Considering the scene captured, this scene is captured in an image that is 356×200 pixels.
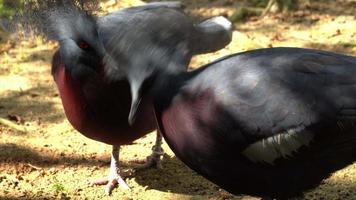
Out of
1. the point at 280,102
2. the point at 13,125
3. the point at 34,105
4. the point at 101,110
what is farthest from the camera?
the point at 34,105

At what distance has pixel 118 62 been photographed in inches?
110

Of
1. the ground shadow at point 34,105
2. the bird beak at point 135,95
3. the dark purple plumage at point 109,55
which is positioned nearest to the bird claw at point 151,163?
the dark purple plumage at point 109,55

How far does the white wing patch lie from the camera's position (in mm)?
2541

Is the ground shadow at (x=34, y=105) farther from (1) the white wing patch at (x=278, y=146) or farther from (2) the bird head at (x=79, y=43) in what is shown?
(1) the white wing patch at (x=278, y=146)

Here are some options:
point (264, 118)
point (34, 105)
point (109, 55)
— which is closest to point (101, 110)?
point (109, 55)

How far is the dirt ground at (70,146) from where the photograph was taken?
3.85m

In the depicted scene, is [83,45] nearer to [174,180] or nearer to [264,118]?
[264,118]

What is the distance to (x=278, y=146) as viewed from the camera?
256cm

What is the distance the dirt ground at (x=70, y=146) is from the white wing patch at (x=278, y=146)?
3.82 ft

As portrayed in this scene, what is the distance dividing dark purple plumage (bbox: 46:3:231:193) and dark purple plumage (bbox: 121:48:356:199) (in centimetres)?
17

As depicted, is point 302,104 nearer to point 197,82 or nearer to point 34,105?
point 197,82

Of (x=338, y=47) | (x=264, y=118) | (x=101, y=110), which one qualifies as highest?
(x=264, y=118)

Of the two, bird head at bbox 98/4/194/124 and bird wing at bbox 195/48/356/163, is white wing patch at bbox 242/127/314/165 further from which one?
bird head at bbox 98/4/194/124

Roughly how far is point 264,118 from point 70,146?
2349 millimetres
